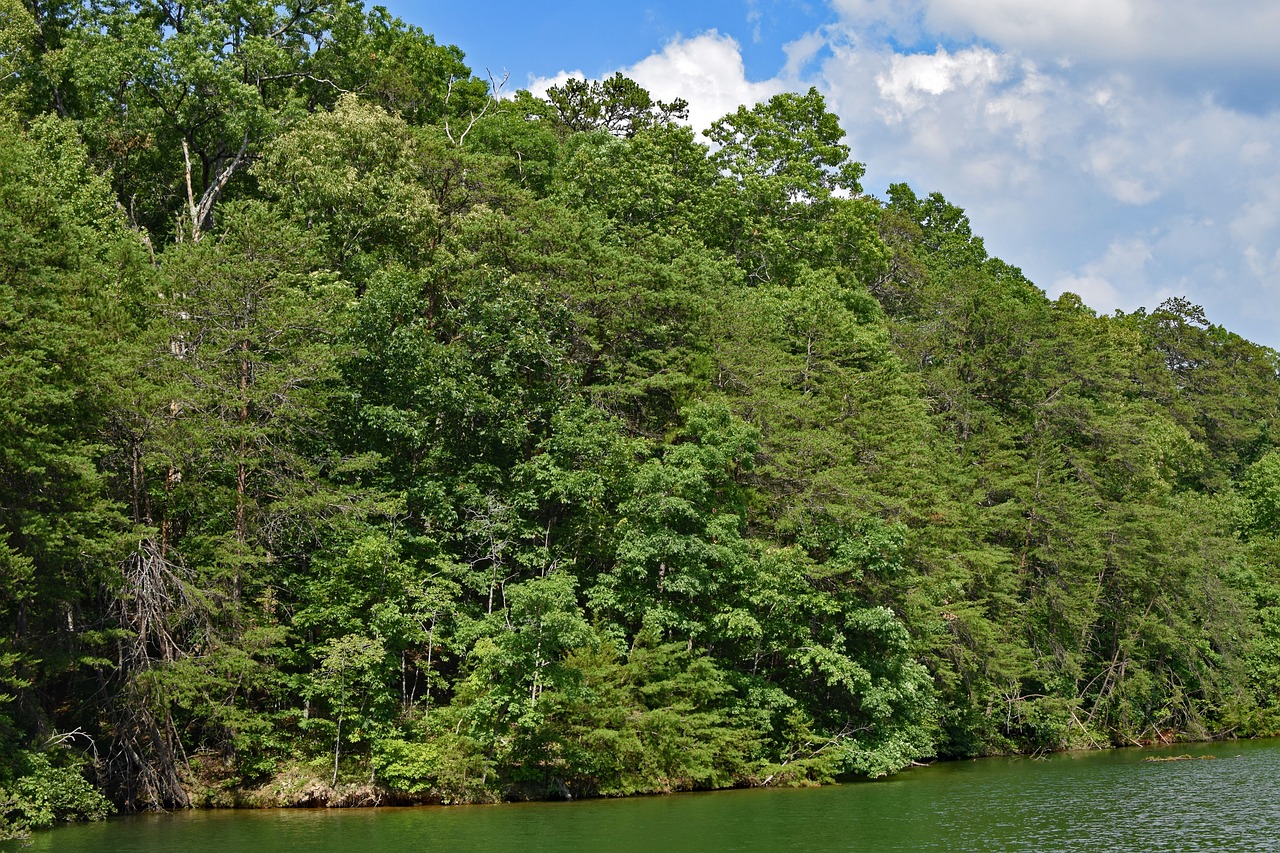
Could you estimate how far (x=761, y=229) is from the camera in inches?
1863

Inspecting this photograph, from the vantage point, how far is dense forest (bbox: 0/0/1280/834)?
24.6 m

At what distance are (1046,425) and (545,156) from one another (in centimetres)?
2458

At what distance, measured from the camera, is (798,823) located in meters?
22.3

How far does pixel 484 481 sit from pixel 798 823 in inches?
502

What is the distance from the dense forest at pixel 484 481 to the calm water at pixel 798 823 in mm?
1806

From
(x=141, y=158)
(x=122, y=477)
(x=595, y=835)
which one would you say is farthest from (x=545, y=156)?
(x=595, y=835)

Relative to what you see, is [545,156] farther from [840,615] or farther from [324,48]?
[840,615]

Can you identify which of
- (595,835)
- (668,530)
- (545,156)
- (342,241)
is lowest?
(595,835)

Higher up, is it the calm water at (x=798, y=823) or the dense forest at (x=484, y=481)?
the dense forest at (x=484, y=481)

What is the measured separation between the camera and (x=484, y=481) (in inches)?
1194

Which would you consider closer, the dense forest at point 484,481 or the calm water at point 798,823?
the calm water at point 798,823

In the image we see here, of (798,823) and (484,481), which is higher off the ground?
(484,481)

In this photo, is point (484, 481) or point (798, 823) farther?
point (484, 481)

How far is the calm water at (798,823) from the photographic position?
64.8ft
